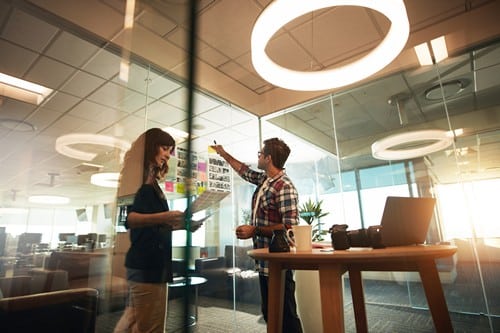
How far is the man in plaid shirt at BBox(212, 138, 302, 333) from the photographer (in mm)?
1490

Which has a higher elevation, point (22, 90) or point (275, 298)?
point (22, 90)

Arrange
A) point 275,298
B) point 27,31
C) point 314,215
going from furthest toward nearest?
point 314,215 < point 27,31 < point 275,298

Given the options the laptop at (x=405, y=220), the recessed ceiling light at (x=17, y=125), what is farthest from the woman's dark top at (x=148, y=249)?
the recessed ceiling light at (x=17, y=125)

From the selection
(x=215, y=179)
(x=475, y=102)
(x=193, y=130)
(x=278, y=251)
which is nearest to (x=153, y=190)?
(x=193, y=130)

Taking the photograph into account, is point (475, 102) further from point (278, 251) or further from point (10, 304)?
point (10, 304)

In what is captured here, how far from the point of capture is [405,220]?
1147 millimetres

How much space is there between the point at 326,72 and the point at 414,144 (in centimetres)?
245

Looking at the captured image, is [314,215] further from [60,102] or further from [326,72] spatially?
[60,102]

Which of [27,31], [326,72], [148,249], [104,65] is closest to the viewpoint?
[148,249]

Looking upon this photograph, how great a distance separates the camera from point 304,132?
4492 millimetres

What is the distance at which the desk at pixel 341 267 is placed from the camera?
927 mm

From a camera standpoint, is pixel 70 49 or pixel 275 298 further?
pixel 70 49

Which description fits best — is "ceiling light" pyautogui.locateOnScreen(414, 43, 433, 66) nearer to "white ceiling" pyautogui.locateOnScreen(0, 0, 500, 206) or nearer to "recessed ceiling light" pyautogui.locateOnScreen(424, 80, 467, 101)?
"white ceiling" pyautogui.locateOnScreen(0, 0, 500, 206)

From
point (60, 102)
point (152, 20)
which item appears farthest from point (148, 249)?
point (60, 102)
